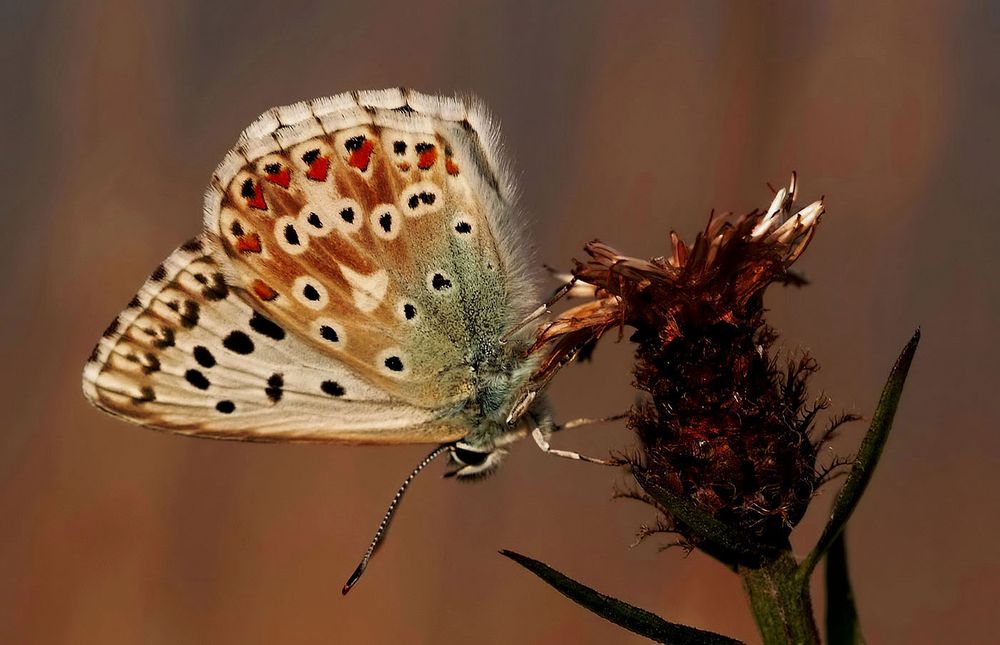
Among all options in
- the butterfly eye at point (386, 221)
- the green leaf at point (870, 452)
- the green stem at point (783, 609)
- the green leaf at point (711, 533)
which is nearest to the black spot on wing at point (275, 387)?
the butterfly eye at point (386, 221)

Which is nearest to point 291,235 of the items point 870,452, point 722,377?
point 722,377

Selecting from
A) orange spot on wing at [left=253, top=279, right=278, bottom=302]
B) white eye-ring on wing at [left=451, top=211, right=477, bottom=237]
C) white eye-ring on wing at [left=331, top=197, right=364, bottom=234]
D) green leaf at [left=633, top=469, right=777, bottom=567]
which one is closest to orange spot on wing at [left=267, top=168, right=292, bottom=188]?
white eye-ring on wing at [left=331, top=197, right=364, bottom=234]

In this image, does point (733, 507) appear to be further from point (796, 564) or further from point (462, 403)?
point (462, 403)

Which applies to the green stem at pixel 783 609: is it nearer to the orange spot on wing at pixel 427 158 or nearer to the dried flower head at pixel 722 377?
the dried flower head at pixel 722 377

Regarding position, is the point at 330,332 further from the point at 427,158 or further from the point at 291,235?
the point at 427,158

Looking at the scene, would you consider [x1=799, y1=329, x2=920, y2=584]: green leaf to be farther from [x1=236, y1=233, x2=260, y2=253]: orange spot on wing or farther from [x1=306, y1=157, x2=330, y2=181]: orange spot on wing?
[x1=236, y1=233, x2=260, y2=253]: orange spot on wing

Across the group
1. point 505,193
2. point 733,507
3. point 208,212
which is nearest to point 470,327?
point 505,193
